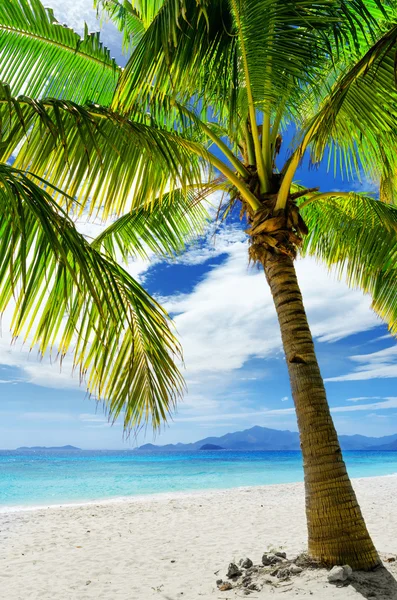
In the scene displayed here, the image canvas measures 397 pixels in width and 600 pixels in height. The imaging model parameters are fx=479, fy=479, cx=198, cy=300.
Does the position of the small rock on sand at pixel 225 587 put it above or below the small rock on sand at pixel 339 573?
below

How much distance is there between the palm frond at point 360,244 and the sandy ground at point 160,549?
3.00 m

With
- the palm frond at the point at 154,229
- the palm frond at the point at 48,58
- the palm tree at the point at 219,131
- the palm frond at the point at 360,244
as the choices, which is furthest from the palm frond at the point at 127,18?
the palm frond at the point at 360,244

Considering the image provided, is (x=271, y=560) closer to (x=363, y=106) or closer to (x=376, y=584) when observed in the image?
(x=376, y=584)

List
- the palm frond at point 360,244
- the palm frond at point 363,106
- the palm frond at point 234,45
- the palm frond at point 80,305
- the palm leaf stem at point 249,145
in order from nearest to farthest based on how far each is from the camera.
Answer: the palm frond at point 80,305 → the palm frond at point 234,45 → the palm frond at point 363,106 → the palm leaf stem at point 249,145 → the palm frond at point 360,244

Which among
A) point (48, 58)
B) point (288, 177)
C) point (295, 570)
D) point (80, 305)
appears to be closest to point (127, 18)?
point (48, 58)

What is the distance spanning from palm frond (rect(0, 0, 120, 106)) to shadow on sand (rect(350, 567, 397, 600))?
4606mm

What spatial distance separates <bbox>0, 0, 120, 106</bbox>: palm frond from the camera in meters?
4.22

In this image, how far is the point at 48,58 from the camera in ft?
14.9

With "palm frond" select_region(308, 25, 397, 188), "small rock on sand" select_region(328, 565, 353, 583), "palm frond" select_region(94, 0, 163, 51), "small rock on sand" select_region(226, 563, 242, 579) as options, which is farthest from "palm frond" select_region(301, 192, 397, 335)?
"small rock on sand" select_region(226, 563, 242, 579)

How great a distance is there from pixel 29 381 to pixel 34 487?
2635 inches

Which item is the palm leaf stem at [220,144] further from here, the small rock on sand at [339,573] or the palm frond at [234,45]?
the small rock on sand at [339,573]

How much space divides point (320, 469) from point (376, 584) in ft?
2.85

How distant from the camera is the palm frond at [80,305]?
185cm

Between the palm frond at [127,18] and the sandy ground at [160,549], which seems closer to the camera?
the sandy ground at [160,549]
